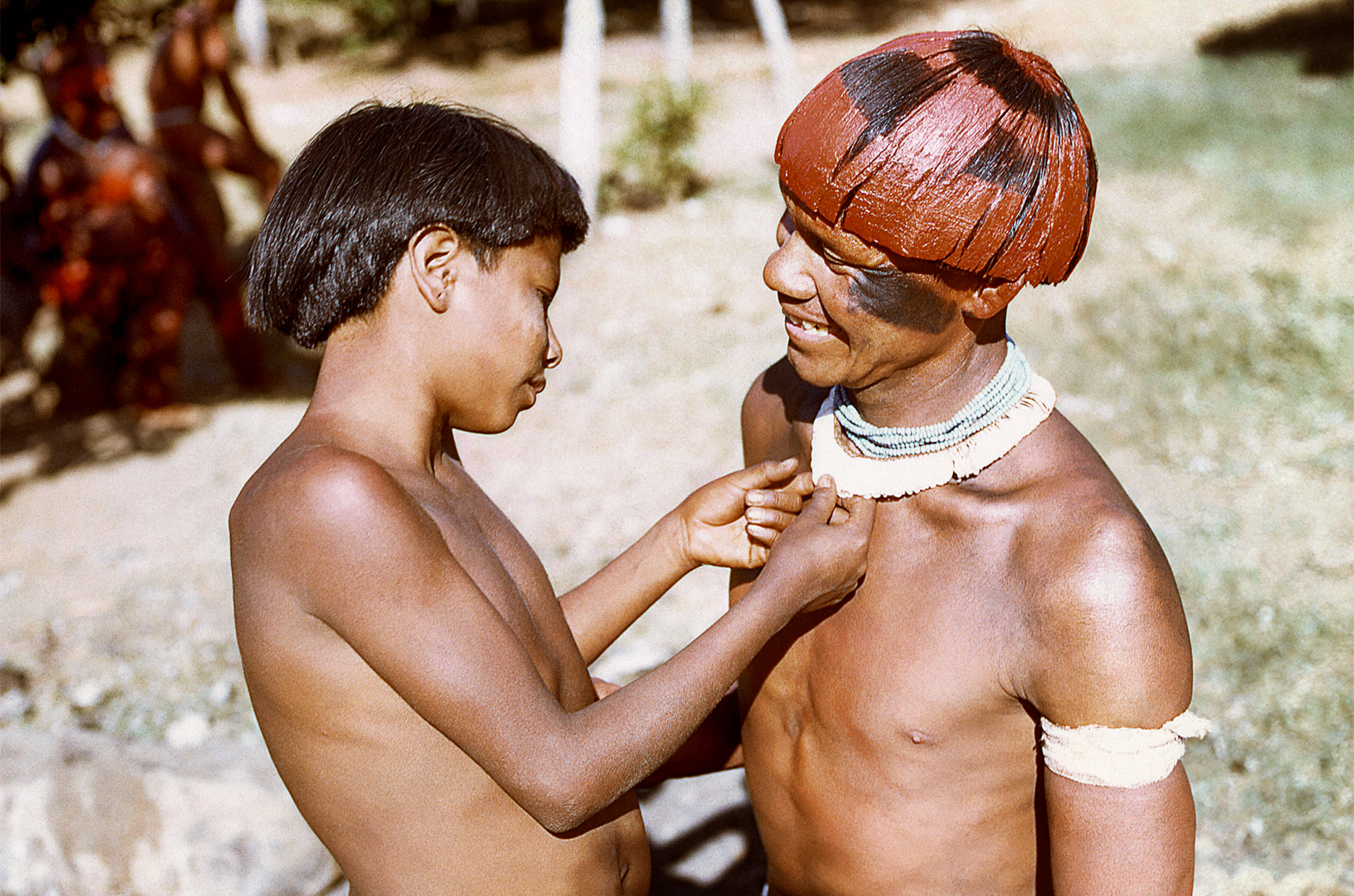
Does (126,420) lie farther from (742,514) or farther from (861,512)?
(861,512)

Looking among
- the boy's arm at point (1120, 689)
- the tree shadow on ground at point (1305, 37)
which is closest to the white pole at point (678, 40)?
the tree shadow on ground at point (1305, 37)

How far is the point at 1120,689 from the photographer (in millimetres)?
1692

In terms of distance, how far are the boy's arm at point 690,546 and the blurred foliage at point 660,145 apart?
8.10 meters

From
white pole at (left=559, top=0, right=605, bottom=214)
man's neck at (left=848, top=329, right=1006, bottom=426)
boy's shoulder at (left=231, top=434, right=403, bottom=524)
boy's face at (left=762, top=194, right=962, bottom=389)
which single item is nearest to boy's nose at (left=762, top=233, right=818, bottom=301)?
boy's face at (left=762, top=194, right=962, bottom=389)

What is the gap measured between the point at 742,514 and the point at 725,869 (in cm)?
187

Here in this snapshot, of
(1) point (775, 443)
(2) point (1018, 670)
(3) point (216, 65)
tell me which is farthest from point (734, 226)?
(2) point (1018, 670)

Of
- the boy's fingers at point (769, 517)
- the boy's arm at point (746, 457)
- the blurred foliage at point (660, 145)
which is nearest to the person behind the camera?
the boy's fingers at point (769, 517)

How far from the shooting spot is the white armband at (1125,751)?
1.70 metres

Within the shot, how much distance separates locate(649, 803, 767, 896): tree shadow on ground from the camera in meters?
3.63

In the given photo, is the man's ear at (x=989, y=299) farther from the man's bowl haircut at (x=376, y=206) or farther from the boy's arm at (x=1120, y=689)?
the man's bowl haircut at (x=376, y=206)

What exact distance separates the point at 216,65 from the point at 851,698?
7.69 m

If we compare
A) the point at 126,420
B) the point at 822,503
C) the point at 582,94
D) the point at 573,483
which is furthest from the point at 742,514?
the point at 582,94

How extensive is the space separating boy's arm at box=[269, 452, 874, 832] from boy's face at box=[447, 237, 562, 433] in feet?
0.88

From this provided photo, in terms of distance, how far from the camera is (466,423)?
2.05m
